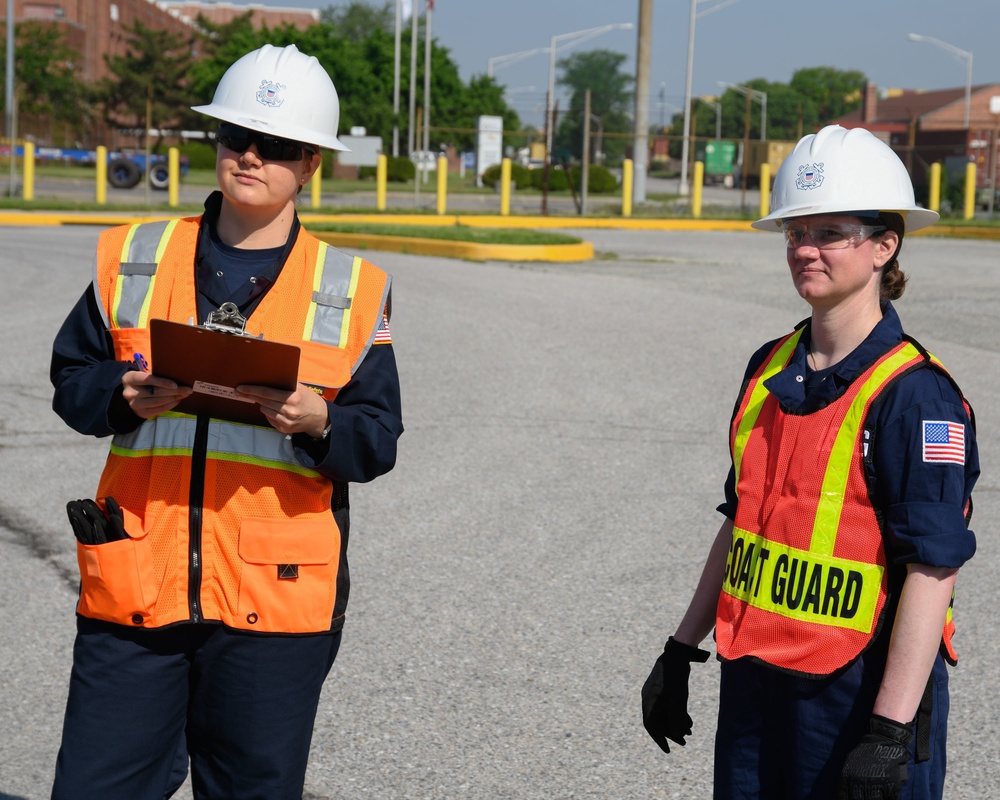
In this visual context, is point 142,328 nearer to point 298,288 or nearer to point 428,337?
point 298,288

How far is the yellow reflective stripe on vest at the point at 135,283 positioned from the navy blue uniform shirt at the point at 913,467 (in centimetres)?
133

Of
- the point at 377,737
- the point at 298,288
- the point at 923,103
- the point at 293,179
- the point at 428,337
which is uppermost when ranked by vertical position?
the point at 923,103

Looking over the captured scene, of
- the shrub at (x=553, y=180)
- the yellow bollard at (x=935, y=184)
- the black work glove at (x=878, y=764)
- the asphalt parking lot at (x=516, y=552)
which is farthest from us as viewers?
the shrub at (x=553, y=180)

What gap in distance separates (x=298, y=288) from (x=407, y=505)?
14.1ft

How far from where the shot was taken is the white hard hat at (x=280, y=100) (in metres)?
2.90

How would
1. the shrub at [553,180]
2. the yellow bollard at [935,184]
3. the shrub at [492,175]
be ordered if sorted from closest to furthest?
the yellow bollard at [935,184], the shrub at [492,175], the shrub at [553,180]

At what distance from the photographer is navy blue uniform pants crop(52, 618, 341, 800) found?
2689 mm

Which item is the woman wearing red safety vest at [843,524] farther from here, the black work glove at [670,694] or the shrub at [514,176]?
the shrub at [514,176]

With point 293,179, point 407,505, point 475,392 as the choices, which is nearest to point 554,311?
point 475,392

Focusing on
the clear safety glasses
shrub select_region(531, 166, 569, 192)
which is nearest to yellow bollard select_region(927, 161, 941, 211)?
shrub select_region(531, 166, 569, 192)

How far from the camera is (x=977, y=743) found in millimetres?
4340

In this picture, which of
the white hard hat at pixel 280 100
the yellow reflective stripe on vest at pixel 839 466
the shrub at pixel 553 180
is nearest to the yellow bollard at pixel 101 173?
the shrub at pixel 553 180

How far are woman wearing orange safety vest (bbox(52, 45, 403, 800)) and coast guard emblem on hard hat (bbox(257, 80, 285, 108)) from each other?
0.06m

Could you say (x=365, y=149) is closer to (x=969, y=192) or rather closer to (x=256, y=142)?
(x=969, y=192)
